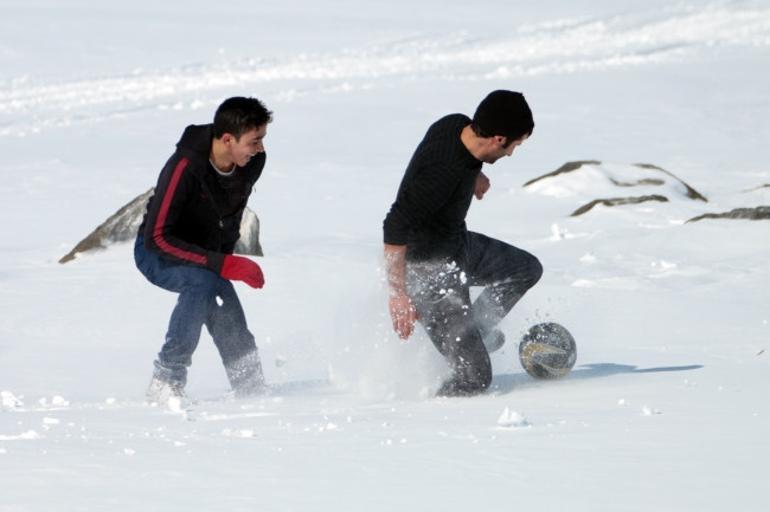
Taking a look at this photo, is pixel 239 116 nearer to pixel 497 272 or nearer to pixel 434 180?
pixel 434 180

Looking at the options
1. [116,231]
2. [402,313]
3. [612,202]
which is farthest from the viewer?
[612,202]

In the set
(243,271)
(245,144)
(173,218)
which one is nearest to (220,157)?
(245,144)

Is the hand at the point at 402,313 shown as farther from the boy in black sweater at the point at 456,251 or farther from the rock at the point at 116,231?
the rock at the point at 116,231

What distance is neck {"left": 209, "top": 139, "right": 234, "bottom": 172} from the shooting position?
5765mm

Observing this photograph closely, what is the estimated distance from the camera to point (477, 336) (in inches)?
236

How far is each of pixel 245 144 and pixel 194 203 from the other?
0.37 metres

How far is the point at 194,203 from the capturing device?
19.2ft

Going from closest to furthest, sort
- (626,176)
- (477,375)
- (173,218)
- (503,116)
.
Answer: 1. (503,116)
2. (173,218)
3. (477,375)
4. (626,176)

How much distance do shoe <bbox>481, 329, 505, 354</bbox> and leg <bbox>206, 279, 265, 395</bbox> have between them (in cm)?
99

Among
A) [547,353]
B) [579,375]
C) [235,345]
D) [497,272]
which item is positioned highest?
[497,272]

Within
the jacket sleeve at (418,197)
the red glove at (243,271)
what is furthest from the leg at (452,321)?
the red glove at (243,271)

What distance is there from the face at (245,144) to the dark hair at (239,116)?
17 mm

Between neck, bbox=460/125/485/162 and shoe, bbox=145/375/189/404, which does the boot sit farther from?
neck, bbox=460/125/485/162

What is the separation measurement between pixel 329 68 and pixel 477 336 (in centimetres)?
1805
